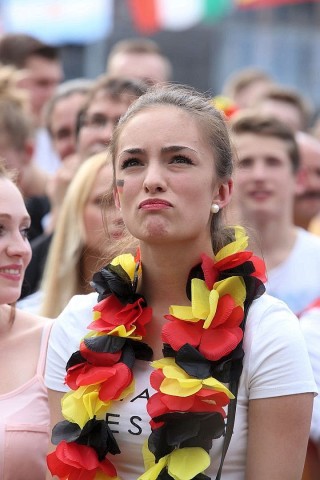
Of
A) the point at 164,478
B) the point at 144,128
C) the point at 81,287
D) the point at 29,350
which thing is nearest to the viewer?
the point at 164,478

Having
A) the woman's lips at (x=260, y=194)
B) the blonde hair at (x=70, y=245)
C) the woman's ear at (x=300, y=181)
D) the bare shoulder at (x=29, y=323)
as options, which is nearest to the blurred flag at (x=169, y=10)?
the woman's ear at (x=300, y=181)

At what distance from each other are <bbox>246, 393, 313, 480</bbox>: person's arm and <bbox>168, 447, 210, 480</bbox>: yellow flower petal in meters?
0.14

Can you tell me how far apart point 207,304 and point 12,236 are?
84 cm

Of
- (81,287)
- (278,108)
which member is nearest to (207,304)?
(81,287)

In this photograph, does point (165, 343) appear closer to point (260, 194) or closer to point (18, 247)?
point (18, 247)

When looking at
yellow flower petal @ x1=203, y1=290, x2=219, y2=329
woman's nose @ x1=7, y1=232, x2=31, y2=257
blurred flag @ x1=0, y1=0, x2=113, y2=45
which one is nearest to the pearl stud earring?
yellow flower petal @ x1=203, y1=290, x2=219, y2=329

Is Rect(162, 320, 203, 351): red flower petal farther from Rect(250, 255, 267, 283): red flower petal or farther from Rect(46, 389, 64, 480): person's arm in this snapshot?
Rect(46, 389, 64, 480): person's arm

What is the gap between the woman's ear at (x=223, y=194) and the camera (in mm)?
3205

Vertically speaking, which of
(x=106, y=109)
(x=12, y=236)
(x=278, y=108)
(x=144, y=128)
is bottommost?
(x=278, y=108)

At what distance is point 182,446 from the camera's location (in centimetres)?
298

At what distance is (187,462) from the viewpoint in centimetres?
294

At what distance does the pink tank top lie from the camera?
11.1 ft

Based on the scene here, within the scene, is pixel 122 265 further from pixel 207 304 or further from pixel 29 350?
pixel 29 350

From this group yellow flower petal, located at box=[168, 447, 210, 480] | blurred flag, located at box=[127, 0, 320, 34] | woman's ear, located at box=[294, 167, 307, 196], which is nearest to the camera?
yellow flower petal, located at box=[168, 447, 210, 480]
